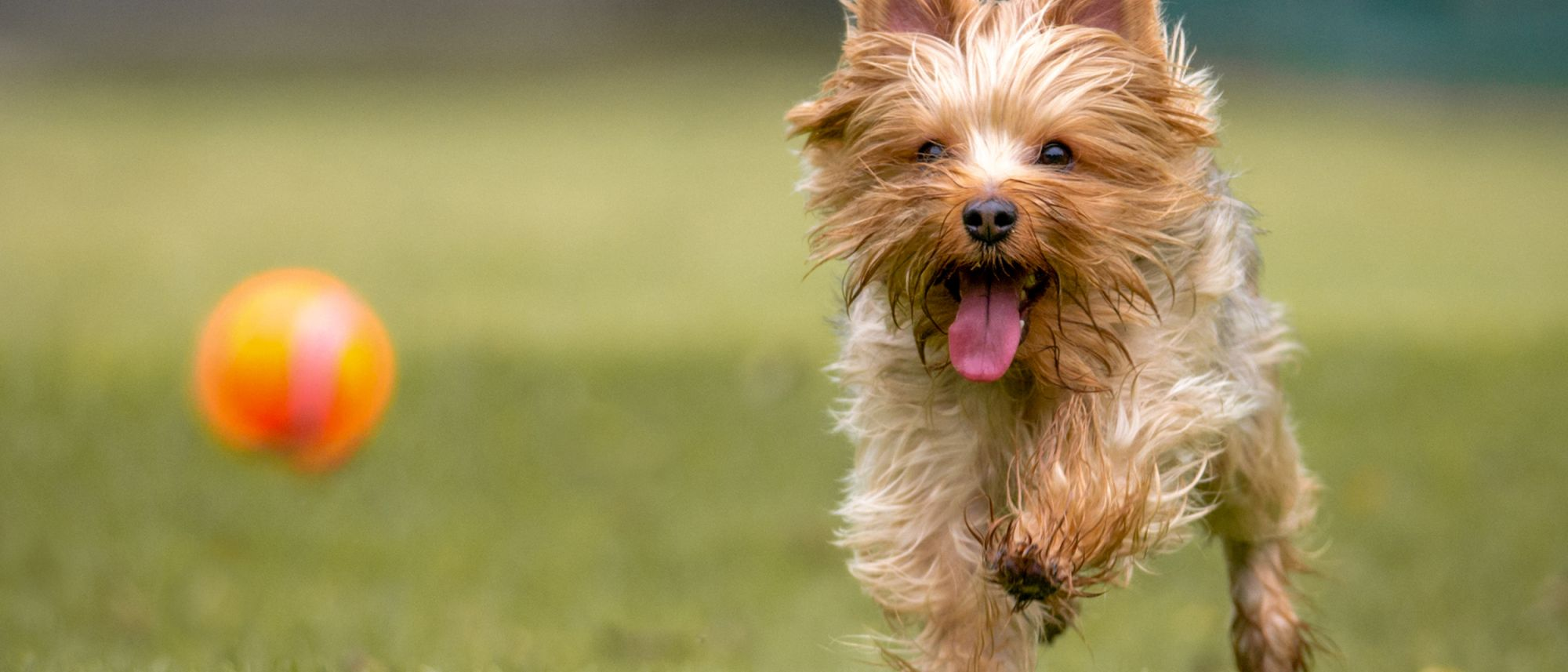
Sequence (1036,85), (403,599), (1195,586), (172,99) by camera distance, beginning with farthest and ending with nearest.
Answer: (172,99) → (1195,586) → (403,599) → (1036,85)

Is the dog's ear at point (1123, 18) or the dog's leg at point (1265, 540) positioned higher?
the dog's ear at point (1123, 18)

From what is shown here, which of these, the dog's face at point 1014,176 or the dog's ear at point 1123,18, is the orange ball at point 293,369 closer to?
the dog's face at point 1014,176

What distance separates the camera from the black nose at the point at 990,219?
12.6ft

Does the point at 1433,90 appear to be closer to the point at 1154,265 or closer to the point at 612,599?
the point at 612,599

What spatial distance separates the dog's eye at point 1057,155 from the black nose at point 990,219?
27 centimetres

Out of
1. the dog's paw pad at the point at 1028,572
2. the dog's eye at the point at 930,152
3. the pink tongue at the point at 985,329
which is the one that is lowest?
the dog's paw pad at the point at 1028,572

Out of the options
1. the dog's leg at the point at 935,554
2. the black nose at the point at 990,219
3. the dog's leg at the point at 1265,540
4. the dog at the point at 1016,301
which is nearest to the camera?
the black nose at the point at 990,219

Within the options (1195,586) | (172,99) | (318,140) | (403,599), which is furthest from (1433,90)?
(403,599)

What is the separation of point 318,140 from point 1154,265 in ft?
55.9

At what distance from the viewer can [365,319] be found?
739 centimetres

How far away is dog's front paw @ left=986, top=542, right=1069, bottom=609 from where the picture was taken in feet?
12.7

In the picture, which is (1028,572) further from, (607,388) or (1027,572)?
(607,388)

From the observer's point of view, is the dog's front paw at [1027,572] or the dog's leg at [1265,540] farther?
the dog's leg at [1265,540]

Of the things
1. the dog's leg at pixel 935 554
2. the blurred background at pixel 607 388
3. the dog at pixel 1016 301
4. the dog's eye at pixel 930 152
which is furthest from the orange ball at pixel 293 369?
the dog's eye at pixel 930 152
